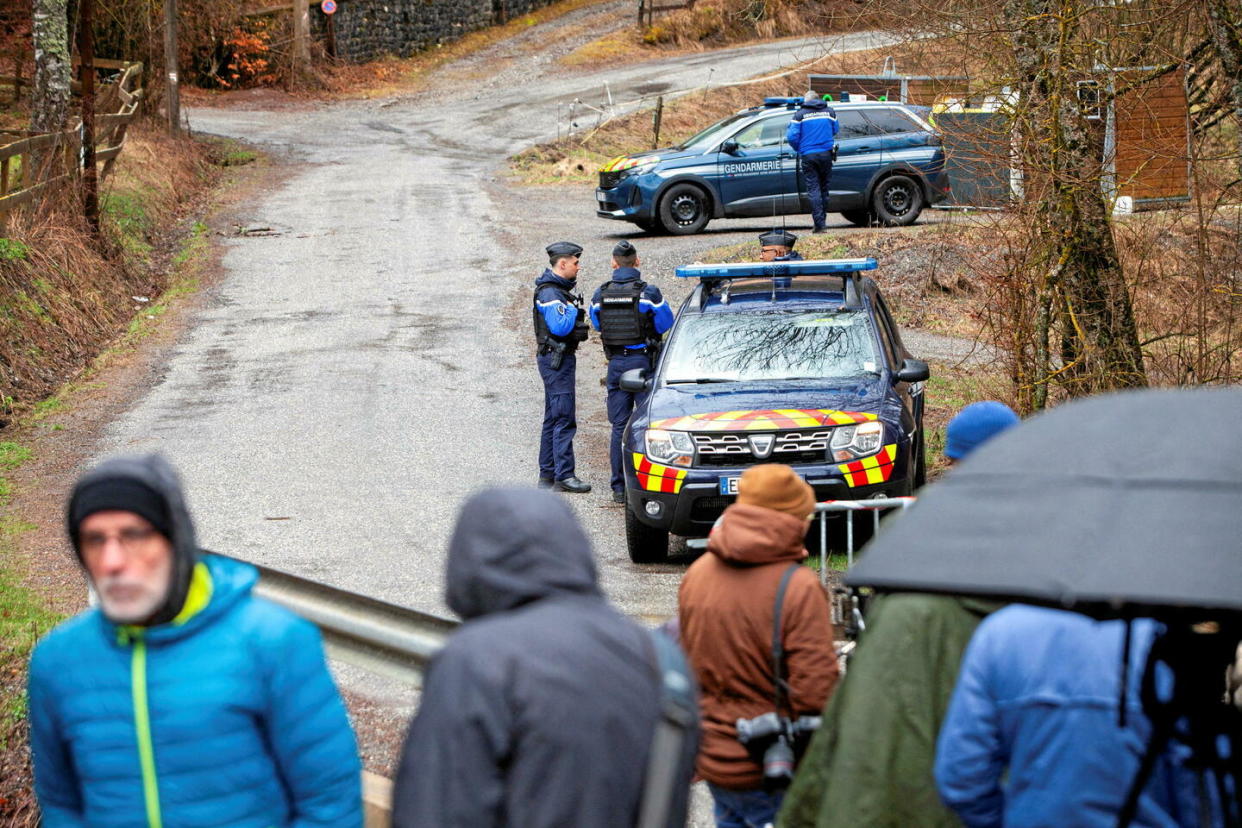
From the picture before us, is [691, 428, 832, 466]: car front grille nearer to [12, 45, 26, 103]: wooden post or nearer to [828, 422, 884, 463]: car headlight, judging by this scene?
[828, 422, 884, 463]: car headlight

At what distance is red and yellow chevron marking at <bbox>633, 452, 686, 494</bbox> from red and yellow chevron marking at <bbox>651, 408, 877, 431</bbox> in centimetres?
29

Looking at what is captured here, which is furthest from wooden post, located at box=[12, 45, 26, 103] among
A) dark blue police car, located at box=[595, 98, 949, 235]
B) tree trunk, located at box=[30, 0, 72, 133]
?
dark blue police car, located at box=[595, 98, 949, 235]

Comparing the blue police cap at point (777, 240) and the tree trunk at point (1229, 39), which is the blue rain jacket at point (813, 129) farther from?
the tree trunk at point (1229, 39)

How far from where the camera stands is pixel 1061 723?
3.01m

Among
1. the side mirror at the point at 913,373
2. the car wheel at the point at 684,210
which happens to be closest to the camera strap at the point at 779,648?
the side mirror at the point at 913,373

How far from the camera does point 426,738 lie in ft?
8.25

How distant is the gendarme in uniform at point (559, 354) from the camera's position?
36.0 feet

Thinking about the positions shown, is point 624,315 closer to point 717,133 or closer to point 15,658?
point 15,658

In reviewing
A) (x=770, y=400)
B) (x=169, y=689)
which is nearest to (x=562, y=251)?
(x=770, y=400)

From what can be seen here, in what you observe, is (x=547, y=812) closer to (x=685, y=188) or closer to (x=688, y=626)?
(x=688, y=626)

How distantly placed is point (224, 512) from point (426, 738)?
8.44 m

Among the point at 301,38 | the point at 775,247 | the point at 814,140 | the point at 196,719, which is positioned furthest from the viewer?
the point at 301,38

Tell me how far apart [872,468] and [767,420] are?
729 millimetres

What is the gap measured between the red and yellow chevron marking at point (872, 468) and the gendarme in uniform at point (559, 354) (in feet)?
9.16
